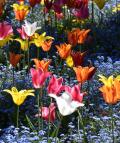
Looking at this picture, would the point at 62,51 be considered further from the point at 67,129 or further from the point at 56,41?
the point at 56,41

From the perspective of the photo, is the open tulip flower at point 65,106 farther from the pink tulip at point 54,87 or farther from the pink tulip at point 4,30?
the pink tulip at point 4,30

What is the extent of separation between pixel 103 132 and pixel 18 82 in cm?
166

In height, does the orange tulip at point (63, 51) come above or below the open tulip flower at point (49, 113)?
above

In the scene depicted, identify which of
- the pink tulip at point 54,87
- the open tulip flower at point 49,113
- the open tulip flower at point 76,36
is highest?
the open tulip flower at point 76,36

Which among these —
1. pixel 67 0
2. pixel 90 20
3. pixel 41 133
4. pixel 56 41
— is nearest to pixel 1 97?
pixel 41 133

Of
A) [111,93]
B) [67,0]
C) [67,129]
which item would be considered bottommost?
[67,129]

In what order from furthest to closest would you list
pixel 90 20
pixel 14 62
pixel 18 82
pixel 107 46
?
pixel 90 20
pixel 107 46
pixel 18 82
pixel 14 62

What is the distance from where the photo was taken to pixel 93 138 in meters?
4.54

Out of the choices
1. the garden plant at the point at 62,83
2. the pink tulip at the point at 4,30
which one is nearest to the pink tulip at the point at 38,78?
the garden plant at the point at 62,83

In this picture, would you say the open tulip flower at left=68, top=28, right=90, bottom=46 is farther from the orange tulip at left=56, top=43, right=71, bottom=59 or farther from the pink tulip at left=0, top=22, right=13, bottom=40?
the pink tulip at left=0, top=22, right=13, bottom=40

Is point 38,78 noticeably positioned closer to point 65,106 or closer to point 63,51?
point 65,106

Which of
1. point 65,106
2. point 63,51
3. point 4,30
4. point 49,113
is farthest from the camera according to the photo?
point 4,30

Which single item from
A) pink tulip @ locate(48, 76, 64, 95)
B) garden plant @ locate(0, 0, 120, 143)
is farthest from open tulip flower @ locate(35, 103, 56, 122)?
pink tulip @ locate(48, 76, 64, 95)

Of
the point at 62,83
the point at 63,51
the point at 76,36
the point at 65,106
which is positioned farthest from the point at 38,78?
the point at 76,36
